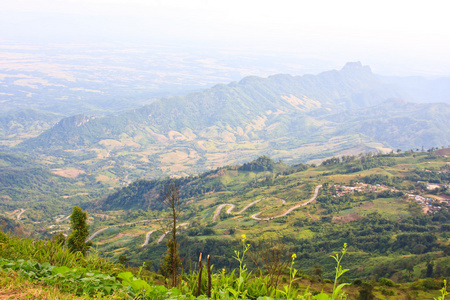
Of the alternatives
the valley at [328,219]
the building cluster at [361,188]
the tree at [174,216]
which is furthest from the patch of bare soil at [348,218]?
the tree at [174,216]

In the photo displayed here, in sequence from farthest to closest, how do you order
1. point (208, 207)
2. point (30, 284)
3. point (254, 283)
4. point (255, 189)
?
point (255, 189)
point (208, 207)
point (254, 283)
point (30, 284)

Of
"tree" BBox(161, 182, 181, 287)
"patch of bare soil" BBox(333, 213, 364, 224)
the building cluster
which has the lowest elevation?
"patch of bare soil" BBox(333, 213, 364, 224)

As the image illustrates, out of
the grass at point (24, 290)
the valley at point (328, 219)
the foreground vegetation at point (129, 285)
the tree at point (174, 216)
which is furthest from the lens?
the valley at point (328, 219)

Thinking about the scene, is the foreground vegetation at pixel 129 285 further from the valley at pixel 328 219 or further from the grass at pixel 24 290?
the valley at pixel 328 219

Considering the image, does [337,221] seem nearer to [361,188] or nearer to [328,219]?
[328,219]

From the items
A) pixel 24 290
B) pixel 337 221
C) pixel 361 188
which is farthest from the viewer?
pixel 361 188

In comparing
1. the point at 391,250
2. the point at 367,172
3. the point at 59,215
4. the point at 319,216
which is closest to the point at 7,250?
the point at 391,250

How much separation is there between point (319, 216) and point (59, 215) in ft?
536

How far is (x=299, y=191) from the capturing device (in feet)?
509

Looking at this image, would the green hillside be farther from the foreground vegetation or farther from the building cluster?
the foreground vegetation

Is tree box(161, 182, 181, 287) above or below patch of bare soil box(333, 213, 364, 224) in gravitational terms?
above

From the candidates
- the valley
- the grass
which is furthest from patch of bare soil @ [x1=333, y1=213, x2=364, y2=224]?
the grass

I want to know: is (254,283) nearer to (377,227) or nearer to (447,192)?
(377,227)

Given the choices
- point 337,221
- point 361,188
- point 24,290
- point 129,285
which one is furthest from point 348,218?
point 24,290
